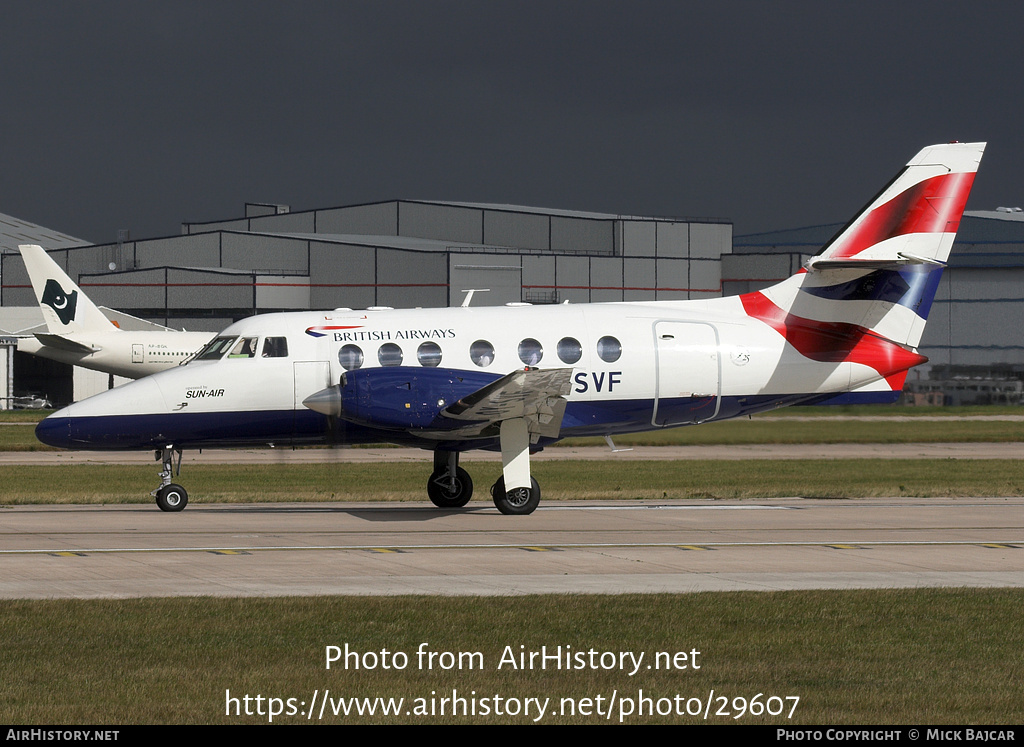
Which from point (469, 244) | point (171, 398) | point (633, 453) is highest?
point (469, 244)

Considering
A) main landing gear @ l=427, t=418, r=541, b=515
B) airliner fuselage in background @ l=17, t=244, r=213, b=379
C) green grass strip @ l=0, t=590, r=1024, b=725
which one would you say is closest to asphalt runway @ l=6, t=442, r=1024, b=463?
airliner fuselage in background @ l=17, t=244, r=213, b=379

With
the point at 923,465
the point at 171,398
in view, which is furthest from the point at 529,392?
the point at 923,465

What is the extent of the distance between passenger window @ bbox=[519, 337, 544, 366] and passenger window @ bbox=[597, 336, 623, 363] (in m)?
1.16

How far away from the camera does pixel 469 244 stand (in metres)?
85.9

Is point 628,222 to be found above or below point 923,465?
above

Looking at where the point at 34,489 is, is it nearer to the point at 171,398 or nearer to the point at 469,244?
the point at 171,398

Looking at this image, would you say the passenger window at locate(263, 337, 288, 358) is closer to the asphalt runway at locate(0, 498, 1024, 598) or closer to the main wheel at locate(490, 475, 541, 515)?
the asphalt runway at locate(0, 498, 1024, 598)

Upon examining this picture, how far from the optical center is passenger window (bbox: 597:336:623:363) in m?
23.7

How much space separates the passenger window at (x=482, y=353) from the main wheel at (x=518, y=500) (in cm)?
219

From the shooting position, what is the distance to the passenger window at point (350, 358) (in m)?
23.0

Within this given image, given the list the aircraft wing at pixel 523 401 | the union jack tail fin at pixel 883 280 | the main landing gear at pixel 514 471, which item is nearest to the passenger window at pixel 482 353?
the aircraft wing at pixel 523 401

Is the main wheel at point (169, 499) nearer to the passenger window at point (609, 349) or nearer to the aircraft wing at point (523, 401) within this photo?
the aircraft wing at point (523, 401)
